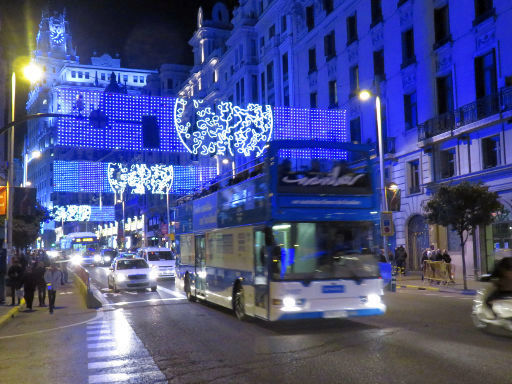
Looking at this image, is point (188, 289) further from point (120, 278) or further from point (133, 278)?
point (120, 278)

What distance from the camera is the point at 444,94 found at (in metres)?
31.7

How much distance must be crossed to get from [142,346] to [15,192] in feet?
59.9

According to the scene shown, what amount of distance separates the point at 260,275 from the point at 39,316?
884cm

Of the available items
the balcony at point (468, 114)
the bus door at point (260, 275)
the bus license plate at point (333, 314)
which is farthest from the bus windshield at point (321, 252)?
the balcony at point (468, 114)

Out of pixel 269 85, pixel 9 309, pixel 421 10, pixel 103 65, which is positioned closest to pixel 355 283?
pixel 9 309

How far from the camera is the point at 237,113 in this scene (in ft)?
102

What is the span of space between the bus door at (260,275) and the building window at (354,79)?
27718 millimetres

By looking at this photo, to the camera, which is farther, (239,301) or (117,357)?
(239,301)

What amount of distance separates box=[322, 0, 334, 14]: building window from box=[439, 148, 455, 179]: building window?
620 inches

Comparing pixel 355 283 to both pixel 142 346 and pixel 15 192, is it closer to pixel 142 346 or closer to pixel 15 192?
pixel 142 346

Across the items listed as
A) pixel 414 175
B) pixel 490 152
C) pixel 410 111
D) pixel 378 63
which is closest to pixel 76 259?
pixel 378 63

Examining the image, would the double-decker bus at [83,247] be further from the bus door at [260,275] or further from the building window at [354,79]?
the bus door at [260,275]

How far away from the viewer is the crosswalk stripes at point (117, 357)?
840 cm

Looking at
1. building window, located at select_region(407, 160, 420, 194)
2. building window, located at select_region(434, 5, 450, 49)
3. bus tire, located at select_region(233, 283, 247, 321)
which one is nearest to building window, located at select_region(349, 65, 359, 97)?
building window, located at select_region(407, 160, 420, 194)
